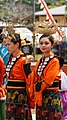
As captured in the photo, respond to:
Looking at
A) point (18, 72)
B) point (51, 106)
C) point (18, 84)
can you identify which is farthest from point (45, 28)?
point (51, 106)

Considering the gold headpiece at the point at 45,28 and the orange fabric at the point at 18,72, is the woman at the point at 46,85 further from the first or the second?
the gold headpiece at the point at 45,28

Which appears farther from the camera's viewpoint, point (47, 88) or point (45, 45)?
point (45, 45)

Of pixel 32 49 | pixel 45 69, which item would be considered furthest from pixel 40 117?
pixel 32 49

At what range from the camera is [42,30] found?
5.80 metres

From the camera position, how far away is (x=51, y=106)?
5434 mm

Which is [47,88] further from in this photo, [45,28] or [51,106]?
[45,28]

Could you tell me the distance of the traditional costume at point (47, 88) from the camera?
5352 millimetres

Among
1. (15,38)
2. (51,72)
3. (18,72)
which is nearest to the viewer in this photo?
(51,72)

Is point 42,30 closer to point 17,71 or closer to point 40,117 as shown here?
point 17,71

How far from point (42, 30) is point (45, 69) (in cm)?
61

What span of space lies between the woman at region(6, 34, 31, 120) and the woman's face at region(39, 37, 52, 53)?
273mm

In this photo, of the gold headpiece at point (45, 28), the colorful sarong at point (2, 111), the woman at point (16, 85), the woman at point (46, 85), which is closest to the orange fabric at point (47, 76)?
the woman at point (46, 85)

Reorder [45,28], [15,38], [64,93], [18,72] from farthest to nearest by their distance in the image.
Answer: [64,93], [45,28], [15,38], [18,72]

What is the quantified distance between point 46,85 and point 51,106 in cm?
27
